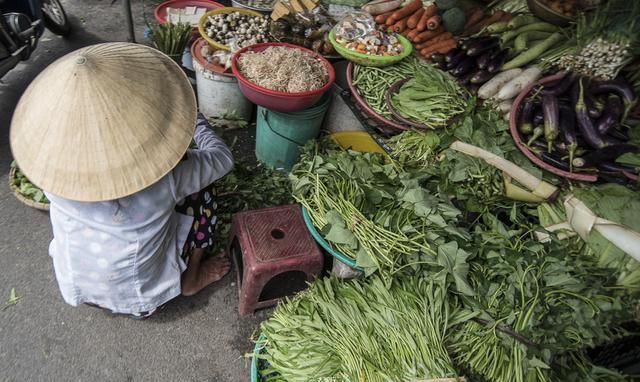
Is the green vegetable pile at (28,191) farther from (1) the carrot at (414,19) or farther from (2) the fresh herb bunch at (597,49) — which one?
(2) the fresh herb bunch at (597,49)

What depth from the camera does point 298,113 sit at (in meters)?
3.18

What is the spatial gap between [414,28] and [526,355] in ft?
9.87

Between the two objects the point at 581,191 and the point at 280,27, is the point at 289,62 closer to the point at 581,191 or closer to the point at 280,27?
the point at 280,27

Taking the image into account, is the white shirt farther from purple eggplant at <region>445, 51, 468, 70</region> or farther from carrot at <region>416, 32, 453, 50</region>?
carrot at <region>416, 32, 453, 50</region>

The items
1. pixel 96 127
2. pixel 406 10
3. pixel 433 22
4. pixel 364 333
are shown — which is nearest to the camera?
pixel 96 127

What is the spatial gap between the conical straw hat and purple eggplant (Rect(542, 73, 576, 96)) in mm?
2482

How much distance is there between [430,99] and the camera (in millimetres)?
2926

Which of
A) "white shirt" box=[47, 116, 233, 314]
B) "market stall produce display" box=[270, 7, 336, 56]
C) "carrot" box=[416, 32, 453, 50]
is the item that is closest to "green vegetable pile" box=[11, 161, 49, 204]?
"white shirt" box=[47, 116, 233, 314]

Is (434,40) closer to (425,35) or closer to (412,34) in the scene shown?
(425,35)

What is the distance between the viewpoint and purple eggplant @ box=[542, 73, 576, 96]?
8.65 feet

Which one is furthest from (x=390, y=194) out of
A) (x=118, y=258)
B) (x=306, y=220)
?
(x=118, y=258)

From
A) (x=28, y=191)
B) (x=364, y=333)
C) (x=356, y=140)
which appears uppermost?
(x=364, y=333)

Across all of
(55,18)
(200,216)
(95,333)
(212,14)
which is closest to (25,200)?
(95,333)

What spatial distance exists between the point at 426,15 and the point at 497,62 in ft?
3.05
